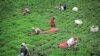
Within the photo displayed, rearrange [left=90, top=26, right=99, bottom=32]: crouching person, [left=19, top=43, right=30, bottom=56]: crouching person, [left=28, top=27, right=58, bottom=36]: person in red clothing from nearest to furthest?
1. [left=19, top=43, right=30, bottom=56]: crouching person
2. [left=90, top=26, right=99, bottom=32]: crouching person
3. [left=28, top=27, right=58, bottom=36]: person in red clothing

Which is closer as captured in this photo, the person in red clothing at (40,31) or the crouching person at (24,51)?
the crouching person at (24,51)

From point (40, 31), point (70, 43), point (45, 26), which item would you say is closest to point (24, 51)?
point (70, 43)

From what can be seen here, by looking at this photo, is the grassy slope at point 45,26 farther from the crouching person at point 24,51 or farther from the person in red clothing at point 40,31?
the crouching person at point 24,51

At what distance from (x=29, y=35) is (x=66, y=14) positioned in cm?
675

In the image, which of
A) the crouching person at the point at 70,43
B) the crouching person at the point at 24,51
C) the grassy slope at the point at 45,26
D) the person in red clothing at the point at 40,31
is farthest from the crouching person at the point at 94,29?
the crouching person at the point at 24,51

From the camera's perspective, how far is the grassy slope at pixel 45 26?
55.4 feet

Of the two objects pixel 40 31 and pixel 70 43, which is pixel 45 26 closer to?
pixel 40 31

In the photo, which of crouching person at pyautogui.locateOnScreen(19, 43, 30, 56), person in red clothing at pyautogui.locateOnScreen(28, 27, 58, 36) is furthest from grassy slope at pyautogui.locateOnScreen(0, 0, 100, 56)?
crouching person at pyautogui.locateOnScreen(19, 43, 30, 56)

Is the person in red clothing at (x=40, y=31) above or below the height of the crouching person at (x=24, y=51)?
below

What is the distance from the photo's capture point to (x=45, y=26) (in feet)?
71.7

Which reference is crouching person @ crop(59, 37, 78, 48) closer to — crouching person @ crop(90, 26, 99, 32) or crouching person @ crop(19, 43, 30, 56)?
crouching person @ crop(19, 43, 30, 56)

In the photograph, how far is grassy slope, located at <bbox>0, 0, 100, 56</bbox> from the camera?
55.4ft

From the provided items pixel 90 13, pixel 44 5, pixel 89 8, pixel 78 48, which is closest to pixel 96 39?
pixel 78 48

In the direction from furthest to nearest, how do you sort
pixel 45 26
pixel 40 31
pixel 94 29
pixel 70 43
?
1. pixel 45 26
2. pixel 40 31
3. pixel 94 29
4. pixel 70 43
